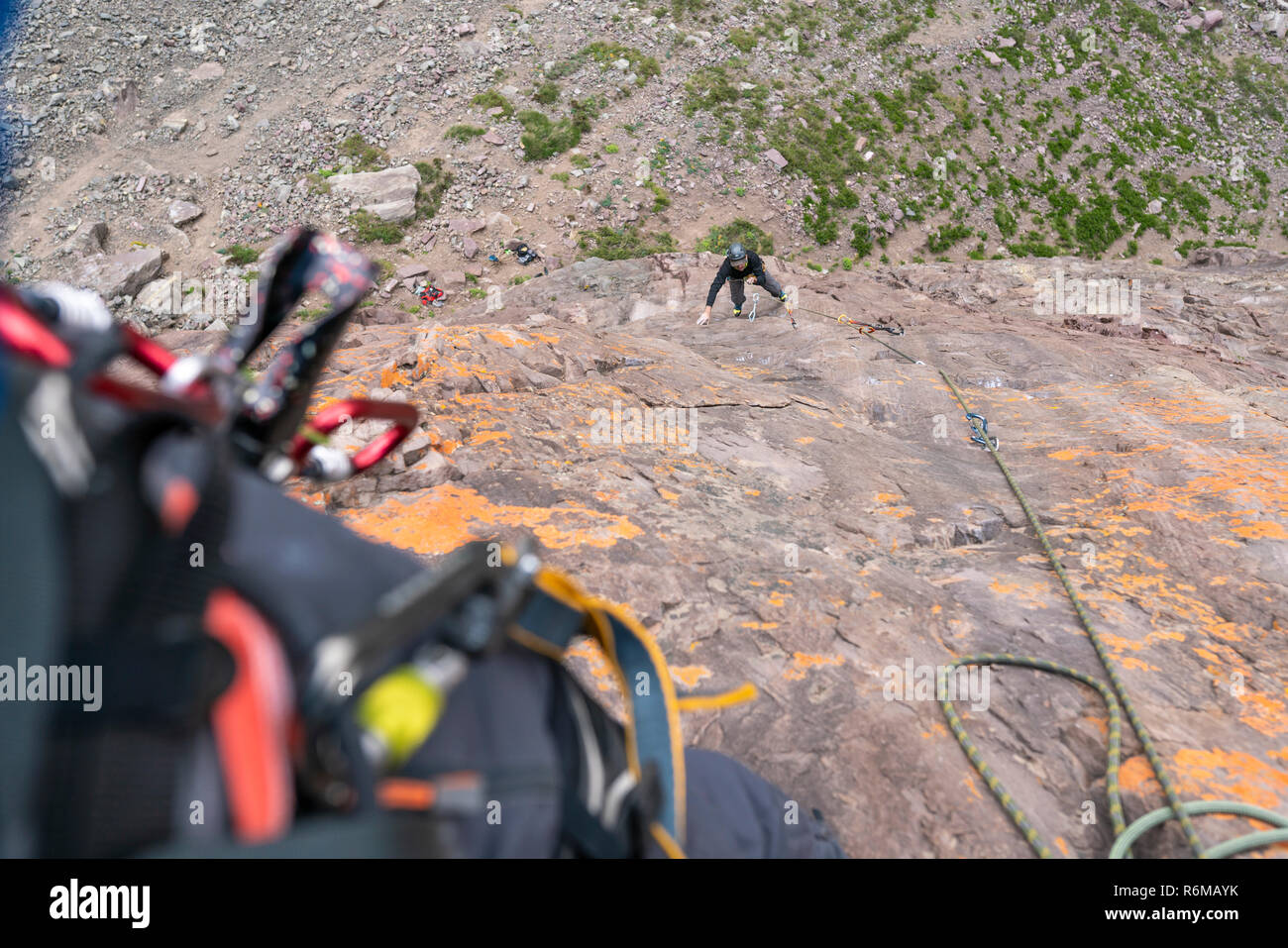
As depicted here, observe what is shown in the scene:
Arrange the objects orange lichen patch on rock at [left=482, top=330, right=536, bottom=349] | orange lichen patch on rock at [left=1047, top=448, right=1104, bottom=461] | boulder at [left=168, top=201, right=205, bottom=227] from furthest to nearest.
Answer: boulder at [left=168, top=201, right=205, bottom=227], orange lichen patch on rock at [left=482, top=330, right=536, bottom=349], orange lichen patch on rock at [left=1047, top=448, right=1104, bottom=461]

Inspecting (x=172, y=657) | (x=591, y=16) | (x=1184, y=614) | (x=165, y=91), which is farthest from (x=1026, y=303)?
(x=165, y=91)

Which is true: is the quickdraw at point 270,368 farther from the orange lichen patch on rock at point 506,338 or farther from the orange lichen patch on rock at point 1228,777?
the orange lichen patch on rock at point 506,338

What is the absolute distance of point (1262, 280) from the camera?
13.9 meters

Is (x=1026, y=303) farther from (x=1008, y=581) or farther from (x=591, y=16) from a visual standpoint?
(x=591, y=16)

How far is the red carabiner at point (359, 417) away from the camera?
2.30 meters

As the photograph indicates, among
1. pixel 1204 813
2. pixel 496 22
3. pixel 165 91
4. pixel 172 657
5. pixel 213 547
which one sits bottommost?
pixel 1204 813

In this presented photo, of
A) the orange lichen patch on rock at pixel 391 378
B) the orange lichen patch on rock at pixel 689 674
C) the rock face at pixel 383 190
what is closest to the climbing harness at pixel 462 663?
the orange lichen patch on rock at pixel 689 674

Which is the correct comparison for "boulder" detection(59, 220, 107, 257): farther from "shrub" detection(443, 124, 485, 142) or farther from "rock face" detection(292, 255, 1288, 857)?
"rock face" detection(292, 255, 1288, 857)

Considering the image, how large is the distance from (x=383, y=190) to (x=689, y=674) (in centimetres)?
1621

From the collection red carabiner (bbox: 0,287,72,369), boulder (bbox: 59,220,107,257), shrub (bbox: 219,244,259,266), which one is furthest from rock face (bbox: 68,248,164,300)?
red carabiner (bbox: 0,287,72,369)

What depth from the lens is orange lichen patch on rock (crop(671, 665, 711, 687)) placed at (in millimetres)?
3344

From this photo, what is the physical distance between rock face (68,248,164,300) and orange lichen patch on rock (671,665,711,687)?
574 inches

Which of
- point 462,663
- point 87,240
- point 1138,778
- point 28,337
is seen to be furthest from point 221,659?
point 87,240

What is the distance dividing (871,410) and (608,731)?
751 cm
